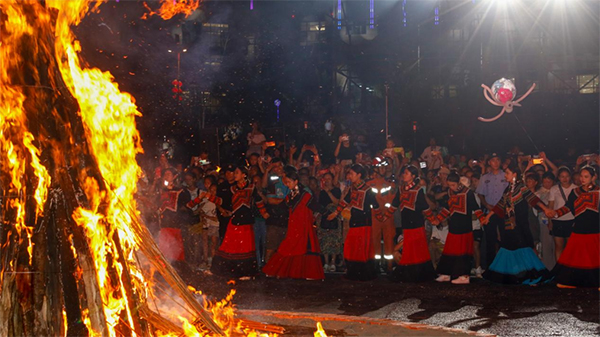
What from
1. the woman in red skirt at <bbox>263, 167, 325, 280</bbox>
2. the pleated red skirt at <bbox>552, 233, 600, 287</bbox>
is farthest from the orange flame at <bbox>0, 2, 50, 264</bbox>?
the pleated red skirt at <bbox>552, 233, 600, 287</bbox>

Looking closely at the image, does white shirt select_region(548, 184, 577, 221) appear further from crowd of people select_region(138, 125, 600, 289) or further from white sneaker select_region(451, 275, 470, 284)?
white sneaker select_region(451, 275, 470, 284)

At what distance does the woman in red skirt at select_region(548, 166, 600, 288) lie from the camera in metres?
8.75

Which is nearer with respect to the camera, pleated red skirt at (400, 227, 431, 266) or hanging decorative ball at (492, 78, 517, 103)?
pleated red skirt at (400, 227, 431, 266)

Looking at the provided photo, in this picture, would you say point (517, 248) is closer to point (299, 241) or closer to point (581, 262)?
point (581, 262)

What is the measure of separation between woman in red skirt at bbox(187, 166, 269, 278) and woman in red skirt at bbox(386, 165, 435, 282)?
7.34ft

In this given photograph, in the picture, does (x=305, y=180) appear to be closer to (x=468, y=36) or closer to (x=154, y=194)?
(x=154, y=194)

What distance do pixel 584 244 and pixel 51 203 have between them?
7412 millimetres

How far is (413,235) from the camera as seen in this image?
378 inches

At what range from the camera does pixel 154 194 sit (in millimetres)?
10664

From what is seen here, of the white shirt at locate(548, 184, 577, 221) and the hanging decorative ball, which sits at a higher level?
the hanging decorative ball

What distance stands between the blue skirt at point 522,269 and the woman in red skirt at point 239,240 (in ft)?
12.0

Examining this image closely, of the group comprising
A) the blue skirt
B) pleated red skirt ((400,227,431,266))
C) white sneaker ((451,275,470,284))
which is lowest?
white sneaker ((451,275,470,284))

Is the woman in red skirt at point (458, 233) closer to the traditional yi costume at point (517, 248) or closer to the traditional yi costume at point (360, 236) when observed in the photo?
the traditional yi costume at point (517, 248)

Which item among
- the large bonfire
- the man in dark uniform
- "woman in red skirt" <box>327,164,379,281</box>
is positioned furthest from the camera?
the man in dark uniform
